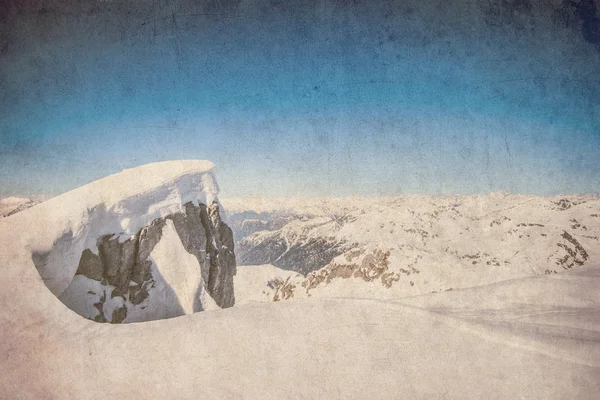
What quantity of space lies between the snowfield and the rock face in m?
0.49

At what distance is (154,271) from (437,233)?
3.29m

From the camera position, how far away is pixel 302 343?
121 inches

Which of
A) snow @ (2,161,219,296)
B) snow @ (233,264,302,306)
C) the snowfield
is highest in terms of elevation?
snow @ (2,161,219,296)

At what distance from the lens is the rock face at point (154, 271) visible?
4125 mm

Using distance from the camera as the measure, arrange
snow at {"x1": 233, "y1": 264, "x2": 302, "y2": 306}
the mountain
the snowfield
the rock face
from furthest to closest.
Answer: snow at {"x1": 233, "y1": 264, "x2": 302, "y2": 306} → the rock face → the mountain → the snowfield

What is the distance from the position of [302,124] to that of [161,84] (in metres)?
1.40

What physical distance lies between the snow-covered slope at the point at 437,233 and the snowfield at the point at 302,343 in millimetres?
361

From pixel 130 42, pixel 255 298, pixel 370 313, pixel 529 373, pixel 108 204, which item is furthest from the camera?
pixel 255 298

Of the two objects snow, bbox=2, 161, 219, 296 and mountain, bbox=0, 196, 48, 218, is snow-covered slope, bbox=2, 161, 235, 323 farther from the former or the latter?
mountain, bbox=0, 196, 48, 218

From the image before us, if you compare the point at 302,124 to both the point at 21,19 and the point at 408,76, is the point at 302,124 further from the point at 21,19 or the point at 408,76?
the point at 21,19

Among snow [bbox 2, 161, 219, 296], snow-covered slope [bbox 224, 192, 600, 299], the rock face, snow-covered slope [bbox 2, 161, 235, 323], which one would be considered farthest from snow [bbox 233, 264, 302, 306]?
snow [bbox 2, 161, 219, 296]

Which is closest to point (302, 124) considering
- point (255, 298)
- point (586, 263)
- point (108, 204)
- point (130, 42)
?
point (130, 42)

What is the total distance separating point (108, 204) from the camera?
4086 mm

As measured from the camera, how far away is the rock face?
162 inches
